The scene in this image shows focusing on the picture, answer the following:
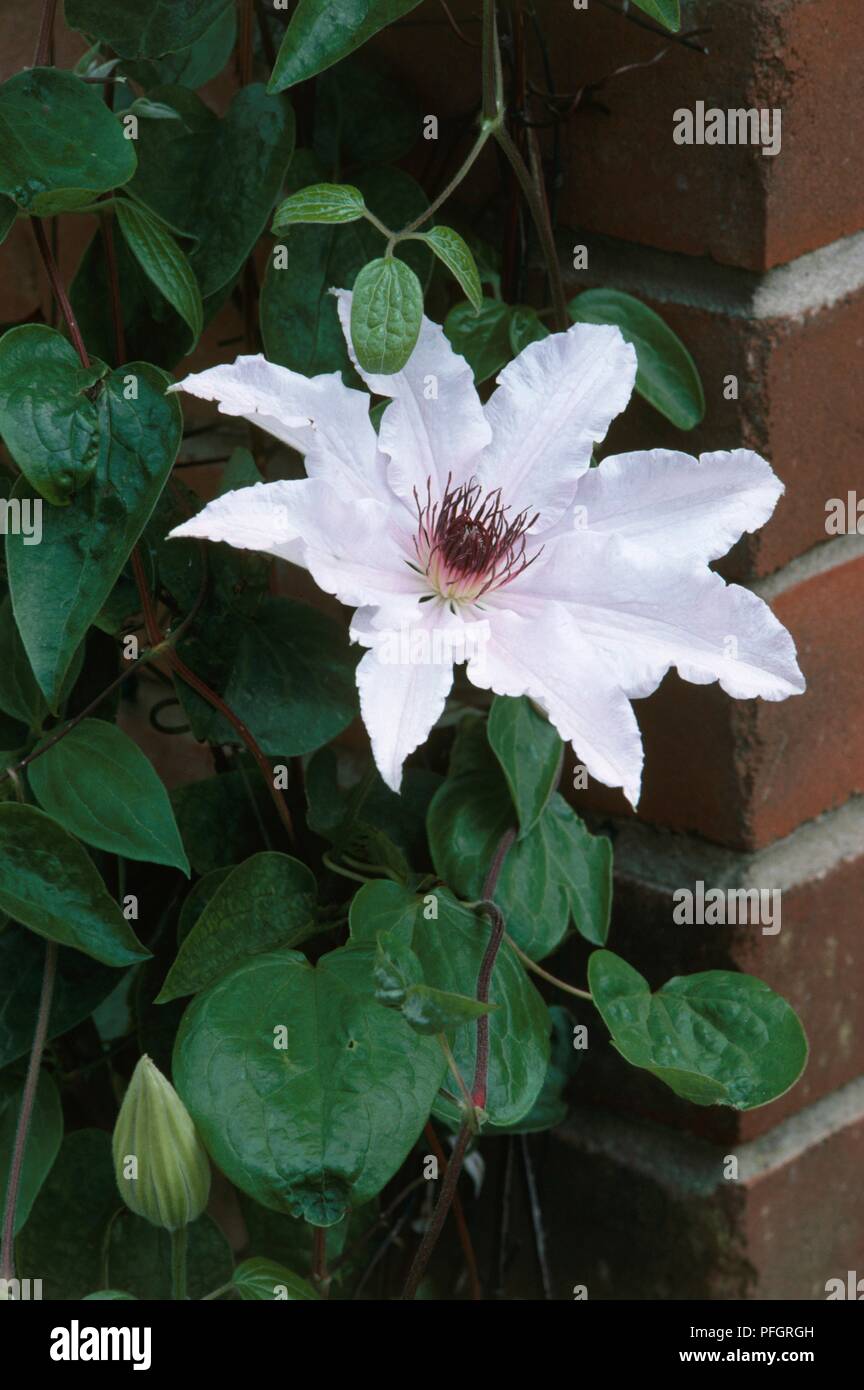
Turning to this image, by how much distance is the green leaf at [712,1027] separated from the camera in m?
0.61

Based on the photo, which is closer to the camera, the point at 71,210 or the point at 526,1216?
the point at 71,210

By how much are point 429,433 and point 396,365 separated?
0.15 ft

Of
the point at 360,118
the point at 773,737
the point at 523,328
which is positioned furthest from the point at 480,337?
the point at 773,737

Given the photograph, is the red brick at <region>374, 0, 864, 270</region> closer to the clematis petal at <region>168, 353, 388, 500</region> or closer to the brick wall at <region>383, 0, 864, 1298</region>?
the brick wall at <region>383, 0, 864, 1298</region>

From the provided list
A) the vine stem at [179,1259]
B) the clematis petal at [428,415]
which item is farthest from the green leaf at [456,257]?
the vine stem at [179,1259]

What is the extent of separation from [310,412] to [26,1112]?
10.8 inches

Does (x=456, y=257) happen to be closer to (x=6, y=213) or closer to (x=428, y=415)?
(x=428, y=415)

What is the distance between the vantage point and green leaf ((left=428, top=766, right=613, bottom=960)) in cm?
67

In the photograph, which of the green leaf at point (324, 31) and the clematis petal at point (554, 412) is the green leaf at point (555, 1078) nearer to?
the clematis petal at point (554, 412)

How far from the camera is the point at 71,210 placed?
559 mm

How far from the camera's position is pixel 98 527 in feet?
1.82
